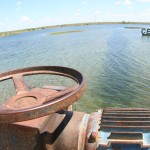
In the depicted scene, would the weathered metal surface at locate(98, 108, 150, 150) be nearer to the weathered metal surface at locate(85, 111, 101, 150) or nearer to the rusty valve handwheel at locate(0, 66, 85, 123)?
the weathered metal surface at locate(85, 111, 101, 150)

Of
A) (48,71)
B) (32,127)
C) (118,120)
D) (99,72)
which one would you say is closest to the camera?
(32,127)

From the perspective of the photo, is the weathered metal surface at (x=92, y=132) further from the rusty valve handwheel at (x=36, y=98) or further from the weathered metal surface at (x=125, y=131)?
the rusty valve handwheel at (x=36, y=98)

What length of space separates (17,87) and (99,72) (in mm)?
12730

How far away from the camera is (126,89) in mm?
12586

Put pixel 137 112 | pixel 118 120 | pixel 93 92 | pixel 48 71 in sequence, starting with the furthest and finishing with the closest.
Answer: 1. pixel 93 92
2. pixel 48 71
3. pixel 137 112
4. pixel 118 120

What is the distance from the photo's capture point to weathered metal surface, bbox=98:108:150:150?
9.43ft

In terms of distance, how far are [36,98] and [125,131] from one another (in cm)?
117

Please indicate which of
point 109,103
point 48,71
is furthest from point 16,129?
point 109,103

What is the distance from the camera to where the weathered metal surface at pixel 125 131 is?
2.88 meters

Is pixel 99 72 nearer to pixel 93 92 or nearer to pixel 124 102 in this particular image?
pixel 93 92

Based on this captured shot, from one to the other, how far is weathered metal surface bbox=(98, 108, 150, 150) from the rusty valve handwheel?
65cm

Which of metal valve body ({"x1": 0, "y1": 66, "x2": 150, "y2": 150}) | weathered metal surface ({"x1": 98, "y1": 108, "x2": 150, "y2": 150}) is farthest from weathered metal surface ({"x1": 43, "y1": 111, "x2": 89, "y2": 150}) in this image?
weathered metal surface ({"x1": 98, "y1": 108, "x2": 150, "y2": 150})

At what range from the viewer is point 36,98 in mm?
3143

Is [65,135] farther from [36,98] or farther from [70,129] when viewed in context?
[36,98]
